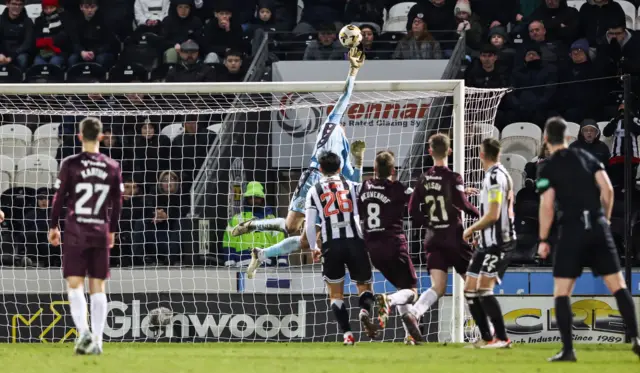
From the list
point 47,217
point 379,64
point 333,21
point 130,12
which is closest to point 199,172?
point 47,217

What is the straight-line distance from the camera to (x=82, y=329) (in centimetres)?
1002

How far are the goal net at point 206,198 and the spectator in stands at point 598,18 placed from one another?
3.34 m

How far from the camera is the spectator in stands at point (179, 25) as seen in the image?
65.3ft

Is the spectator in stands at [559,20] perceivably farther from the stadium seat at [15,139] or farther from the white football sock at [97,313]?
the white football sock at [97,313]

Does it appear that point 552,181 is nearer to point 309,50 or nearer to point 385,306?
point 385,306

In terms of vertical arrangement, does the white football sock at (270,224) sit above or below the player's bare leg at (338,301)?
above

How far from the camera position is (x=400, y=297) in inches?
466

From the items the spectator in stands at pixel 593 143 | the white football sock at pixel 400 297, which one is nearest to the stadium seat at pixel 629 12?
the spectator in stands at pixel 593 143

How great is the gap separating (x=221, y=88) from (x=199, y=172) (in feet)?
8.92

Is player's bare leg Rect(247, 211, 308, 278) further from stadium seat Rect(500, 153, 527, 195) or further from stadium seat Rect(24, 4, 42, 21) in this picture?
stadium seat Rect(24, 4, 42, 21)

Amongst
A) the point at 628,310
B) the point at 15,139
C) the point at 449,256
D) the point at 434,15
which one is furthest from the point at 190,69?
the point at 628,310

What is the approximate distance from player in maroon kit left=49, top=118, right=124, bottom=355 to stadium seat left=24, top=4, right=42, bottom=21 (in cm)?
1208

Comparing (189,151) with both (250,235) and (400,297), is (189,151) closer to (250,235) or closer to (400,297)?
(250,235)

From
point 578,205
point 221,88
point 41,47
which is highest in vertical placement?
point 41,47
